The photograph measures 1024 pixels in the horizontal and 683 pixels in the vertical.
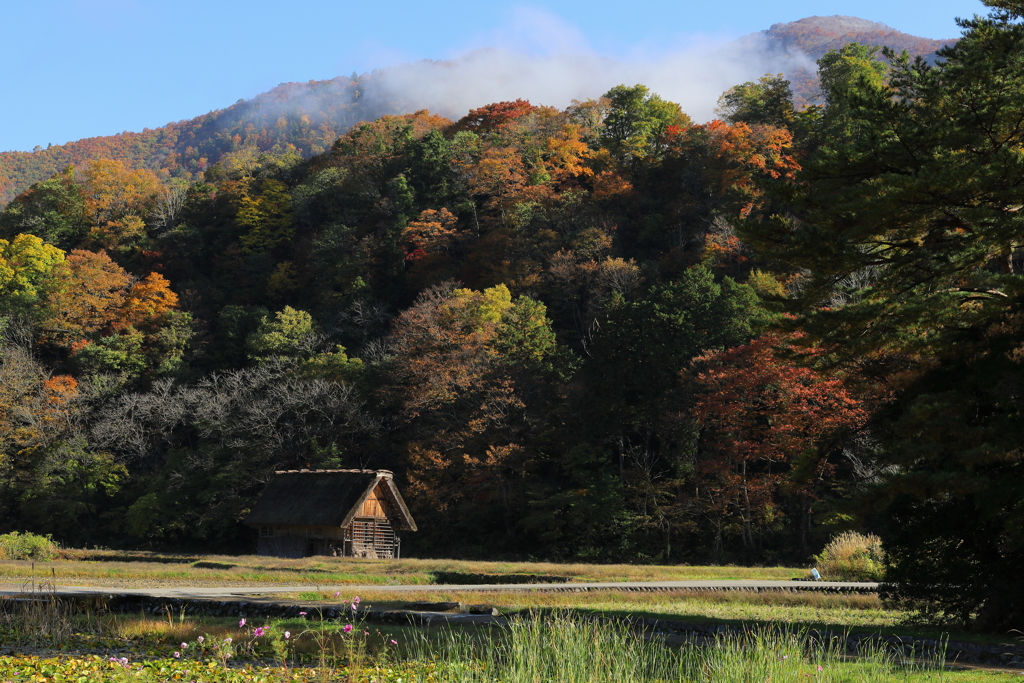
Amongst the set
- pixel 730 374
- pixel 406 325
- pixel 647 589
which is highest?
pixel 406 325

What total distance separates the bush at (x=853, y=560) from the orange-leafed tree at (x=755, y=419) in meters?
5.56

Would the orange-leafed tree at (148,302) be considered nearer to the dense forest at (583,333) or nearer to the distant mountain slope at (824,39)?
the dense forest at (583,333)

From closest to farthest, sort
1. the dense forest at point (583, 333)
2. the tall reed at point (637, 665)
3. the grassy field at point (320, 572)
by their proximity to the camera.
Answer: the tall reed at point (637, 665) < the dense forest at point (583, 333) < the grassy field at point (320, 572)

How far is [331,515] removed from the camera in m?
34.6

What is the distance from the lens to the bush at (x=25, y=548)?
110 feet

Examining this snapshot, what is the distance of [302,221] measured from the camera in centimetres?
6431

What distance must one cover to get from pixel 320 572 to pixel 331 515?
8.80 meters

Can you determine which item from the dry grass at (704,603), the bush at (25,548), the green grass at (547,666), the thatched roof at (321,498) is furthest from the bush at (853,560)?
the bush at (25,548)

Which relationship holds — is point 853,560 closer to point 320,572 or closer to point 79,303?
point 320,572

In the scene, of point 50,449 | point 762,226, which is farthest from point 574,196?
point 762,226

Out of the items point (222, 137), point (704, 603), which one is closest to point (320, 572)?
point (704, 603)

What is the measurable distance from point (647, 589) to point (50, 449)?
36863mm

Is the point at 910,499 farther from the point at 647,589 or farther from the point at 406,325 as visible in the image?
the point at 406,325

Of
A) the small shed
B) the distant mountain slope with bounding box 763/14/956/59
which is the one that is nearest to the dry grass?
the small shed
